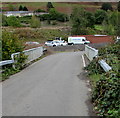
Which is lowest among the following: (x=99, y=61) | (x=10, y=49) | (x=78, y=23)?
(x=99, y=61)

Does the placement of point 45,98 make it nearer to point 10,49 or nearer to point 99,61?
point 99,61

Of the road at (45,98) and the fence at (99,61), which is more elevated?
the fence at (99,61)

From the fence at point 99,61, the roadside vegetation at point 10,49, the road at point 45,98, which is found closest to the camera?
the road at point 45,98

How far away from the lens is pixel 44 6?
13938 cm

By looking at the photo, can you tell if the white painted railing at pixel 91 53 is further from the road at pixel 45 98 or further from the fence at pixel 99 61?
the road at pixel 45 98

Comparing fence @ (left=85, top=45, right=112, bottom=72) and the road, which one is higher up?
fence @ (left=85, top=45, right=112, bottom=72)

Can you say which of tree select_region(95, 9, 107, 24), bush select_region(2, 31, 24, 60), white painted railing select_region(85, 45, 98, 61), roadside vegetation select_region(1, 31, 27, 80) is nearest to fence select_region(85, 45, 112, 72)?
white painted railing select_region(85, 45, 98, 61)

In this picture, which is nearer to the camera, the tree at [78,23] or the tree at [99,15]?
the tree at [78,23]

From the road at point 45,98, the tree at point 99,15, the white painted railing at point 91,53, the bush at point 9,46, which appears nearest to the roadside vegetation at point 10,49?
the bush at point 9,46

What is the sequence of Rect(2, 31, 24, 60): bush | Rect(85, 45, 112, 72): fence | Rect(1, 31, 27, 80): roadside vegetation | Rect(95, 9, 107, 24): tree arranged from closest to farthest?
Rect(85, 45, 112, 72): fence, Rect(1, 31, 27, 80): roadside vegetation, Rect(2, 31, 24, 60): bush, Rect(95, 9, 107, 24): tree

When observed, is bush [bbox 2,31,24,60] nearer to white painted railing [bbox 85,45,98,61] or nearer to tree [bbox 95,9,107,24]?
white painted railing [bbox 85,45,98,61]

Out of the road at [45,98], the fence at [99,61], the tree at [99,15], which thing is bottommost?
the road at [45,98]

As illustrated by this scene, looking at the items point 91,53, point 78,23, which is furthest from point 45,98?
point 78,23

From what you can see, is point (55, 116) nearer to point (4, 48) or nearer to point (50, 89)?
point (50, 89)
